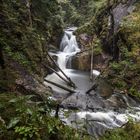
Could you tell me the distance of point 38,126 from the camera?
3.59 m

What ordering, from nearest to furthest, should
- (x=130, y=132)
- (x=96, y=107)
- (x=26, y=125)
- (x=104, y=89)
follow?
(x=26, y=125) < (x=130, y=132) < (x=96, y=107) < (x=104, y=89)

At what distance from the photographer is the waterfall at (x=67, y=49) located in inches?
750

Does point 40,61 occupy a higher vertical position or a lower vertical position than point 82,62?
higher

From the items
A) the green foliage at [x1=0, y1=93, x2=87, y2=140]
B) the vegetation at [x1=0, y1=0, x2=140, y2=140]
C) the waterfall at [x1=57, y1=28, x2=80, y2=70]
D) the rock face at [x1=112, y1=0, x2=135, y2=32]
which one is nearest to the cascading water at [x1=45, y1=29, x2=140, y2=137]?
the vegetation at [x1=0, y1=0, x2=140, y2=140]

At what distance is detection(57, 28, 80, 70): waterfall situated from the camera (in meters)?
19.1

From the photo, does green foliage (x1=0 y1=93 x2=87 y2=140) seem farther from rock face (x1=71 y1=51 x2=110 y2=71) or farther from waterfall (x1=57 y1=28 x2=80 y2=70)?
waterfall (x1=57 y1=28 x2=80 y2=70)

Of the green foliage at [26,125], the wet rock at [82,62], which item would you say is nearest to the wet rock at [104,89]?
the wet rock at [82,62]

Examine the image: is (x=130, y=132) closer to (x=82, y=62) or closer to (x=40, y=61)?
(x=40, y=61)

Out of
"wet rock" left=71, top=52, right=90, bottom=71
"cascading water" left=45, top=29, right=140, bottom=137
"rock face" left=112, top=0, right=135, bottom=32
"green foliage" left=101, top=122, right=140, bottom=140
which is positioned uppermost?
"rock face" left=112, top=0, right=135, bottom=32

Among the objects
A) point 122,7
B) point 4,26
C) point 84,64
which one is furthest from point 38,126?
point 122,7

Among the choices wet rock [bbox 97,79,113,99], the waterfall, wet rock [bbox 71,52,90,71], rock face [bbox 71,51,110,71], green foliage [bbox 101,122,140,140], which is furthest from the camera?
the waterfall

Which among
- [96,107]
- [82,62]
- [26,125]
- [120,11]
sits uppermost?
[120,11]

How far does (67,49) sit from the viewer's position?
843 inches

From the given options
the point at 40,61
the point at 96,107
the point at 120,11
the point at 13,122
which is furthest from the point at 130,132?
the point at 120,11
